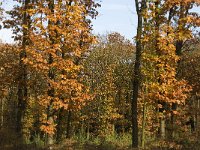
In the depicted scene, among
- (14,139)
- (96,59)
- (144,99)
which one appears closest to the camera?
(144,99)

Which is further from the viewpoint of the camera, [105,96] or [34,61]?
[105,96]

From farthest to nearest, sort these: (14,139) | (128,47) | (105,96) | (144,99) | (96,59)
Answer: (128,47)
(96,59)
(105,96)
(14,139)
(144,99)

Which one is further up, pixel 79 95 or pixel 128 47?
pixel 128 47

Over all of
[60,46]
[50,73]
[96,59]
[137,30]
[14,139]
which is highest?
[96,59]

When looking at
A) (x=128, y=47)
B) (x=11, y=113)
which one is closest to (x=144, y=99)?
(x=128, y=47)

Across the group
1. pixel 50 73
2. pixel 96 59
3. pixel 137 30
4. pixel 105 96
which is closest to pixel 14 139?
pixel 50 73

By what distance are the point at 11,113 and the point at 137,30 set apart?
1424 inches

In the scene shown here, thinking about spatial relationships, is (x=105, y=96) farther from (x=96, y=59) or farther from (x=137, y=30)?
(x=137, y=30)

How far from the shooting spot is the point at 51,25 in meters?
17.3

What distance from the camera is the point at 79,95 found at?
17.9 metres

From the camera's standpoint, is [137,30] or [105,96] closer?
[137,30]

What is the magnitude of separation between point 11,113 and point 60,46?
3612cm

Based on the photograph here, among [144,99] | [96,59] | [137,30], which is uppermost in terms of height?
[96,59]

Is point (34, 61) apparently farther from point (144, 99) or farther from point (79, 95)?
point (144, 99)
